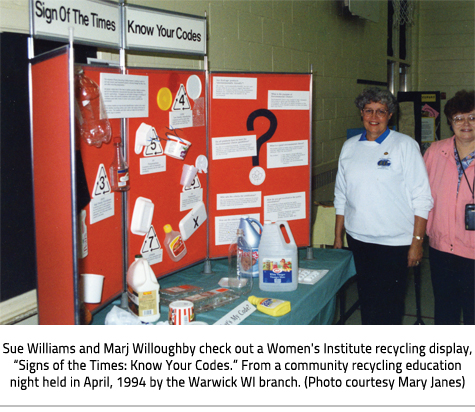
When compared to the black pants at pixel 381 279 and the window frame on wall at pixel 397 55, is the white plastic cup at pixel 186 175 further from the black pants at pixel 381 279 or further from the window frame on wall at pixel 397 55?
the window frame on wall at pixel 397 55

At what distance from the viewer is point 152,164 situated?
6.75 ft

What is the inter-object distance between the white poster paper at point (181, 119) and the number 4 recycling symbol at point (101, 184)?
461mm

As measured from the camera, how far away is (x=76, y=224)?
1406mm

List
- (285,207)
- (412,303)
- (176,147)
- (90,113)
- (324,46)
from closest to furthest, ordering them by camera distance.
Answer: (90,113), (176,147), (285,207), (412,303), (324,46)

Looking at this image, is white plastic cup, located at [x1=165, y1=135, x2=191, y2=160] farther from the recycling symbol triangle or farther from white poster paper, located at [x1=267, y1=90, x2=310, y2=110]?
white poster paper, located at [x1=267, y1=90, x2=310, y2=110]

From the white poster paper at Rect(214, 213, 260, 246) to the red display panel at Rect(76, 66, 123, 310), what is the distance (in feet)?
2.02

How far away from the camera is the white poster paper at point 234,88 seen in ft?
7.63

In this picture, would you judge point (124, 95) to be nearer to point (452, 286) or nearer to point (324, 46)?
point (452, 286)

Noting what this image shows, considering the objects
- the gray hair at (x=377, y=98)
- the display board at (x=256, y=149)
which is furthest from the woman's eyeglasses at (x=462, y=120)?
the display board at (x=256, y=149)

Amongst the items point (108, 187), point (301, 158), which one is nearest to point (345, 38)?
point (301, 158)

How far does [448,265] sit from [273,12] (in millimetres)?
2330

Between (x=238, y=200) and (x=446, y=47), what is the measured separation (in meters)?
7.06

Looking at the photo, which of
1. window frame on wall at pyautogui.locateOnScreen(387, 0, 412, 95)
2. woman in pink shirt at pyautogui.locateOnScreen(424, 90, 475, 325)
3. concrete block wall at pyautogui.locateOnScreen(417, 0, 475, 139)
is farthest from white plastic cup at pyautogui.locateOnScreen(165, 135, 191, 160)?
concrete block wall at pyautogui.locateOnScreen(417, 0, 475, 139)

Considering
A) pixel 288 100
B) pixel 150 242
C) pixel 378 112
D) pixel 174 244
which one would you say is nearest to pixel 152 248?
pixel 150 242
